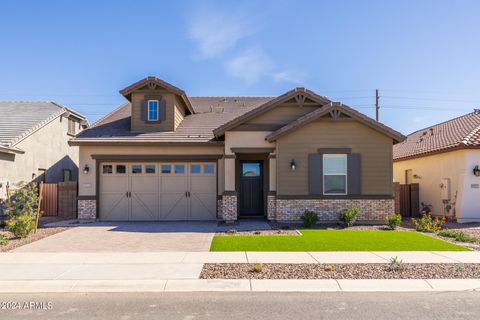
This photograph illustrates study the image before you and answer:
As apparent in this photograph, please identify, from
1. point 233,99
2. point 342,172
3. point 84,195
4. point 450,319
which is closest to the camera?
point 450,319

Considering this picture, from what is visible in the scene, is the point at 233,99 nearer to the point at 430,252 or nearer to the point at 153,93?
the point at 153,93

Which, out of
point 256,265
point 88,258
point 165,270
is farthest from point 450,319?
point 88,258

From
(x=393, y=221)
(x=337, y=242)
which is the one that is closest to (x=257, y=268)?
(x=337, y=242)

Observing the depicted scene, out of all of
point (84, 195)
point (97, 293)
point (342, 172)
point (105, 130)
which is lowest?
point (97, 293)

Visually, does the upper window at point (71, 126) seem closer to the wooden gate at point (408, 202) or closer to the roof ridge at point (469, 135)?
the wooden gate at point (408, 202)

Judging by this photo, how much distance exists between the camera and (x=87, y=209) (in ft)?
53.1

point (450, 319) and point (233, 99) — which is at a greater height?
point (233, 99)

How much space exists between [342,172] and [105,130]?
1057 cm

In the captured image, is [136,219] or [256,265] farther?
[136,219]

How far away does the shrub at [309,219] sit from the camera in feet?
46.1

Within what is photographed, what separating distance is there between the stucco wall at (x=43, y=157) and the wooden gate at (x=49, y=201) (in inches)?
50.3

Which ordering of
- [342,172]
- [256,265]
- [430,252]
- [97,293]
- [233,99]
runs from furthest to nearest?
[233,99] < [342,172] < [430,252] < [256,265] < [97,293]

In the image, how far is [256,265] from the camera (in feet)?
25.6

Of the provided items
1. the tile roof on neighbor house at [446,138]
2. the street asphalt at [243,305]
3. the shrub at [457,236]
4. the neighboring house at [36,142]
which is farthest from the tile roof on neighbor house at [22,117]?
the tile roof on neighbor house at [446,138]
